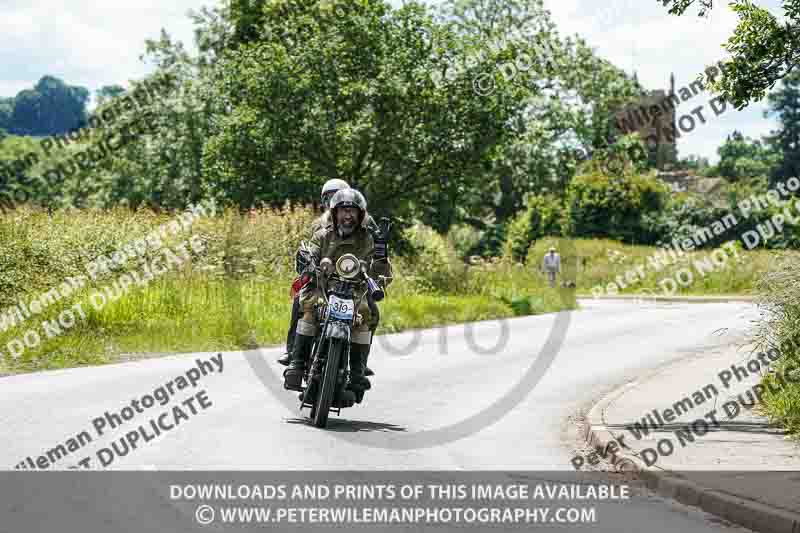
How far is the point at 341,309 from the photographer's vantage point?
34.3 ft

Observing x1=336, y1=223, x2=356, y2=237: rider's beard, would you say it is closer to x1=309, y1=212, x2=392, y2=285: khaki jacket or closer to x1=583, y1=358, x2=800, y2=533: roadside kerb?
x1=309, y1=212, x2=392, y2=285: khaki jacket

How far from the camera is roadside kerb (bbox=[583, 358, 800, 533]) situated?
7180 mm

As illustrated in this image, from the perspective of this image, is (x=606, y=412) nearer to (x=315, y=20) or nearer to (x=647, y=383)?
(x=647, y=383)

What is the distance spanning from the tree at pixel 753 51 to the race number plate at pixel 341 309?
435 centimetres

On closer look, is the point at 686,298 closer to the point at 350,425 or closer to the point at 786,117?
the point at 350,425

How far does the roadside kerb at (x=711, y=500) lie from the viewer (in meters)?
7.18

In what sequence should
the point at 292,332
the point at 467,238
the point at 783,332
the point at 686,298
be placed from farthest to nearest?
the point at 467,238, the point at 686,298, the point at 783,332, the point at 292,332

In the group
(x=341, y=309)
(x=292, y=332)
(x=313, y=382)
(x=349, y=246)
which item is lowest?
(x=313, y=382)

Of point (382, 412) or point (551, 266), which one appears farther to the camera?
point (551, 266)

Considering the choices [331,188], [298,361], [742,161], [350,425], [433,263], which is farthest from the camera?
[742,161]

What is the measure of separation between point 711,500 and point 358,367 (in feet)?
13.1

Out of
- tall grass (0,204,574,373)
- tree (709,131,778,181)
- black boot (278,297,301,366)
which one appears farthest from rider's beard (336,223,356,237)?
tree (709,131,778,181)

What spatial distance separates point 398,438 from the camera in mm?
10586

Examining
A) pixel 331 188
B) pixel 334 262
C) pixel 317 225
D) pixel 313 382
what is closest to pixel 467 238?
pixel 331 188
